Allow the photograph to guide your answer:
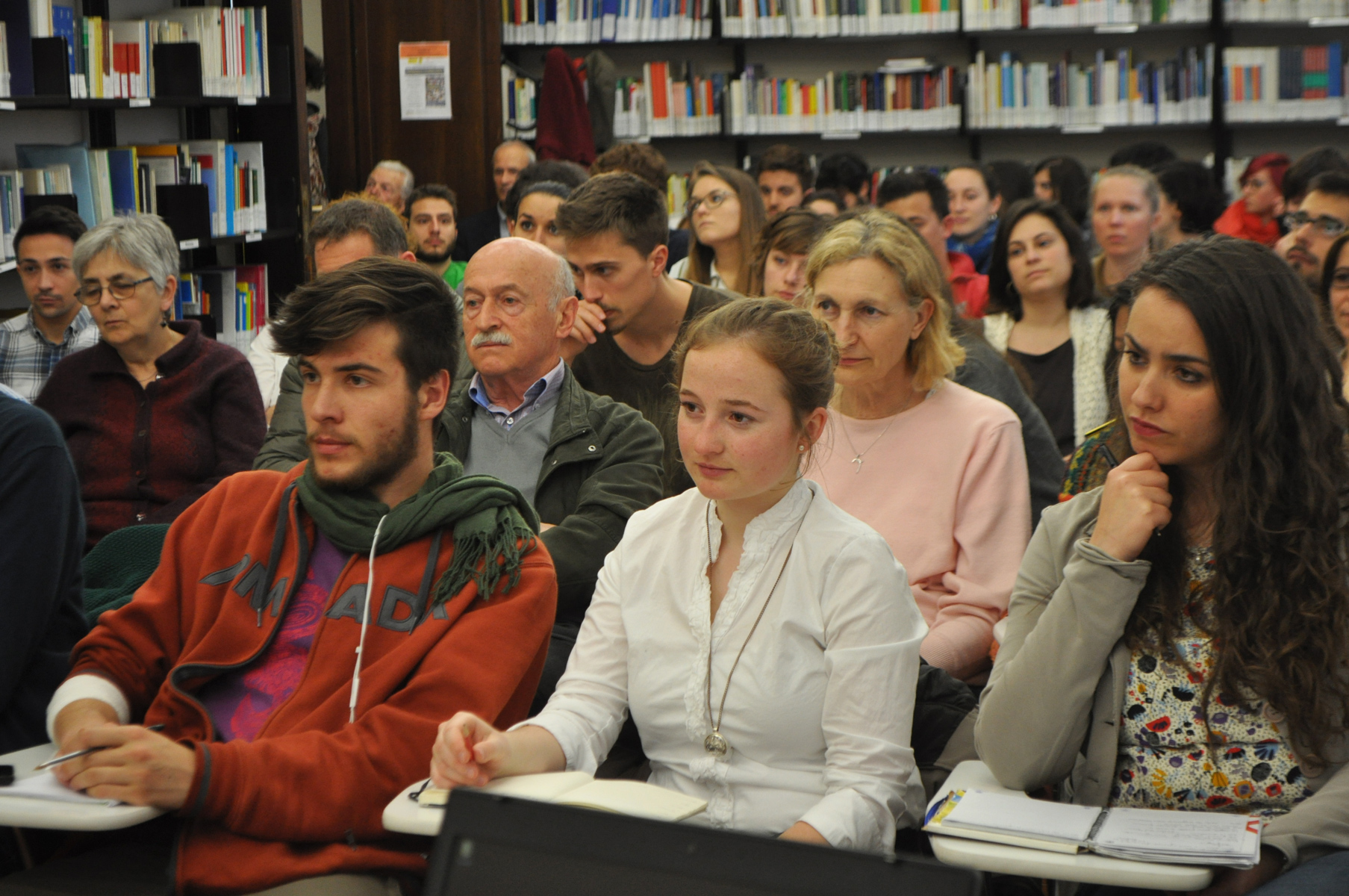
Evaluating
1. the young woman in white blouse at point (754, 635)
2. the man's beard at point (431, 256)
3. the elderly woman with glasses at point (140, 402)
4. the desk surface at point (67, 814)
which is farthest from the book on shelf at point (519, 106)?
the desk surface at point (67, 814)

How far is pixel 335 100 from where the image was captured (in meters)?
6.84

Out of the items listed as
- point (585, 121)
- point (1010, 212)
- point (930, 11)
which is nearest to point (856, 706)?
point (1010, 212)

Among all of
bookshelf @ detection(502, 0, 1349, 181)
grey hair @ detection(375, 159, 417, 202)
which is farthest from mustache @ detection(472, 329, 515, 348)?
bookshelf @ detection(502, 0, 1349, 181)

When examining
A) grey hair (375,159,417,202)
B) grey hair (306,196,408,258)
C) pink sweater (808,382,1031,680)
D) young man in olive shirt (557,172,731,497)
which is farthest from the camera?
grey hair (375,159,417,202)

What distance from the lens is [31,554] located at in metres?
1.76

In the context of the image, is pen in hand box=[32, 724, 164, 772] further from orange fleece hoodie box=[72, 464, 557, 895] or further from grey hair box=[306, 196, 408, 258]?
grey hair box=[306, 196, 408, 258]

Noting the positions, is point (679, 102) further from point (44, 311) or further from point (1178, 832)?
point (1178, 832)

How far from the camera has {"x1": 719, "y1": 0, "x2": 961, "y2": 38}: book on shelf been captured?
707 cm

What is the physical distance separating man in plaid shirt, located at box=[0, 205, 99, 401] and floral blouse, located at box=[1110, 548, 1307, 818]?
3.31 meters

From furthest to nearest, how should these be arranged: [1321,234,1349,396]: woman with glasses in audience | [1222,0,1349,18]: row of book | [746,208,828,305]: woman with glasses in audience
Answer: [1222,0,1349,18]: row of book < [746,208,828,305]: woman with glasses in audience < [1321,234,1349,396]: woman with glasses in audience

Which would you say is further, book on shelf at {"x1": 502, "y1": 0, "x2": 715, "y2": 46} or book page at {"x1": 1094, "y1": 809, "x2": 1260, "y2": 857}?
book on shelf at {"x1": 502, "y1": 0, "x2": 715, "y2": 46}

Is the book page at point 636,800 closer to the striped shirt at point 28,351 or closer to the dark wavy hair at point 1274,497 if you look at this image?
the dark wavy hair at point 1274,497

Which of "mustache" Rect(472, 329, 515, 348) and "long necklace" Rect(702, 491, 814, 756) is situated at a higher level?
"mustache" Rect(472, 329, 515, 348)

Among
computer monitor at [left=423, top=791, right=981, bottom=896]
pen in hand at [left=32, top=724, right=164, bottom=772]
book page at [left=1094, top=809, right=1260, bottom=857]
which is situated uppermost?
computer monitor at [left=423, top=791, right=981, bottom=896]
